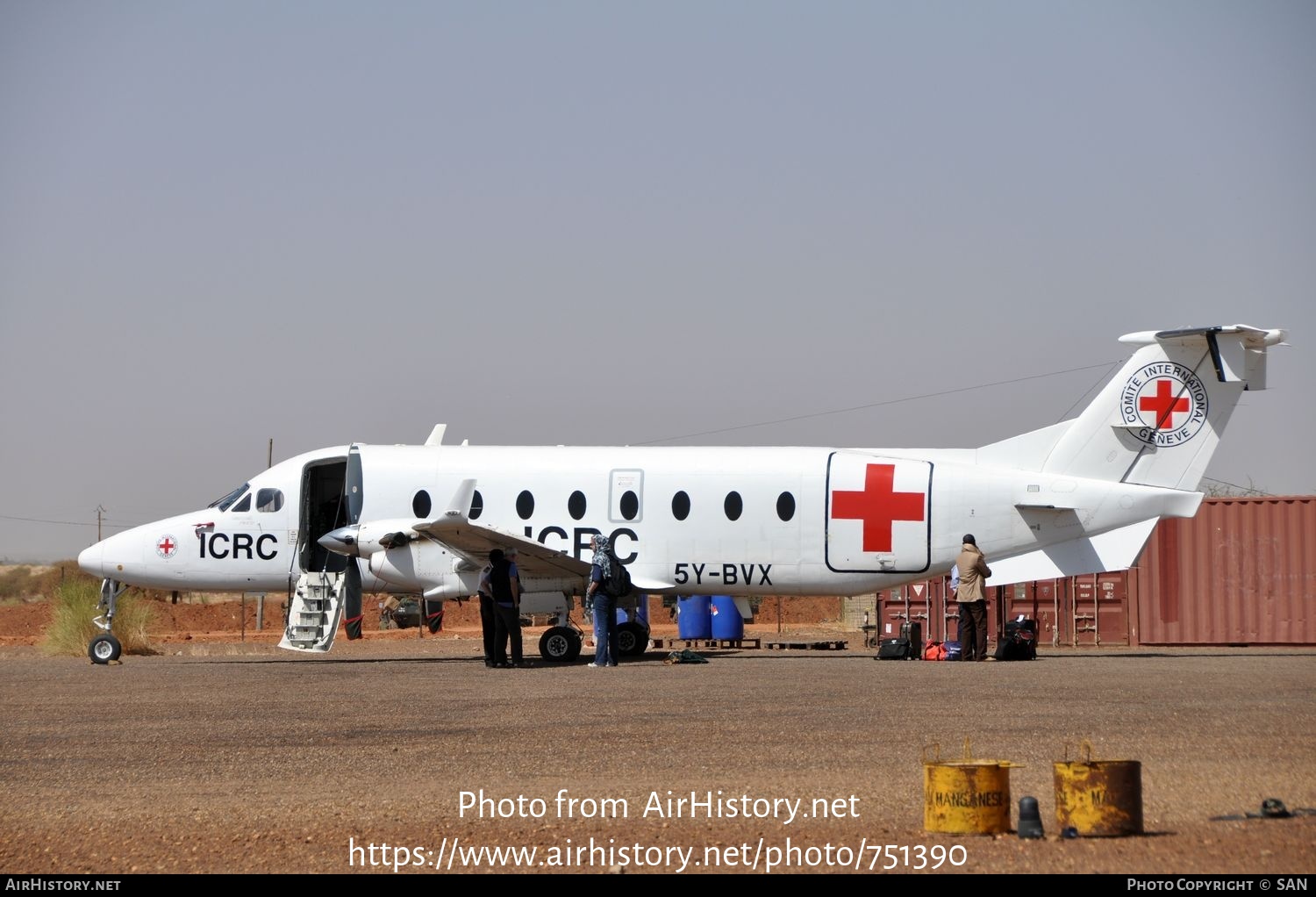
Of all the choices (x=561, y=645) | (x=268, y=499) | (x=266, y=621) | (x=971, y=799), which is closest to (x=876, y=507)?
(x=561, y=645)

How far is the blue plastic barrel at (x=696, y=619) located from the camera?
34312 mm

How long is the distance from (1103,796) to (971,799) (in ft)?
2.20

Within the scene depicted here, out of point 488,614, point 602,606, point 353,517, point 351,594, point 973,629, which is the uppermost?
point 353,517

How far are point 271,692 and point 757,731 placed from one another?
7272mm

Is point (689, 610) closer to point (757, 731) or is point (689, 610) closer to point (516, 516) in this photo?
point (516, 516)

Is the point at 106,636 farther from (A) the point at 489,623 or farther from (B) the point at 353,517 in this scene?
(A) the point at 489,623

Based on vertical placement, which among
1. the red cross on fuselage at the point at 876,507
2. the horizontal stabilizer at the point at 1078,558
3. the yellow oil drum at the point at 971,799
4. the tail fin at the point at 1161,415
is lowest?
the yellow oil drum at the point at 971,799

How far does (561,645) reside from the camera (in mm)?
23484

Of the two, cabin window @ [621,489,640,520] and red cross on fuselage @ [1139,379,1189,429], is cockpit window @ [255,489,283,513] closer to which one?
cabin window @ [621,489,640,520]

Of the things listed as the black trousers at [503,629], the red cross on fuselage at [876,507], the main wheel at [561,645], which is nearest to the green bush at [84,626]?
the main wheel at [561,645]

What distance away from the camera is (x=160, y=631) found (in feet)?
164

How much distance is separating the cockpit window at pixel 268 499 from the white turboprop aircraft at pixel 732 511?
0.03 m

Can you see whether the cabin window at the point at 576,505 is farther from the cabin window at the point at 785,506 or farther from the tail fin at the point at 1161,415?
the tail fin at the point at 1161,415
